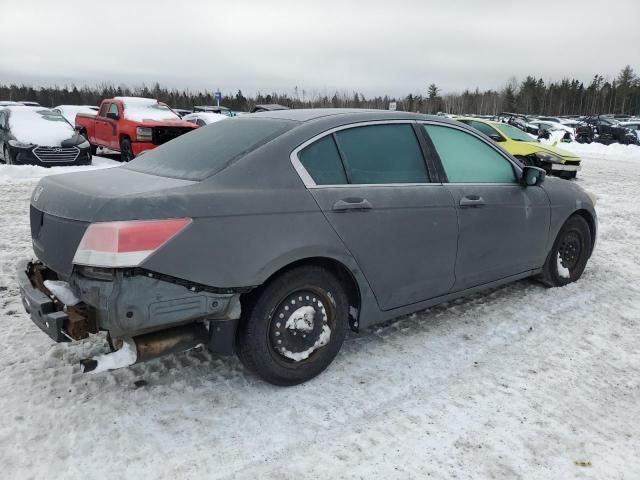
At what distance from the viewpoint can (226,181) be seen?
8.93 ft

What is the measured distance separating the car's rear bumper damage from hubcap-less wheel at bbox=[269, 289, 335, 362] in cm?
27

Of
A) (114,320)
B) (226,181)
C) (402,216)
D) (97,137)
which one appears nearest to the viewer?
(114,320)

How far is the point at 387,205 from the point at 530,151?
33.7 ft

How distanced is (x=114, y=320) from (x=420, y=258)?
201cm

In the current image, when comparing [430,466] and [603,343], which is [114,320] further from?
[603,343]

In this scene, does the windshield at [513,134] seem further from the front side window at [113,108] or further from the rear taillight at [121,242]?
the rear taillight at [121,242]

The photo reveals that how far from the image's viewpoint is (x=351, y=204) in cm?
306

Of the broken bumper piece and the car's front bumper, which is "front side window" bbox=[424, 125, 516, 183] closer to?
the broken bumper piece

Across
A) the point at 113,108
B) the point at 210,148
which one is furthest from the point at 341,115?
the point at 113,108

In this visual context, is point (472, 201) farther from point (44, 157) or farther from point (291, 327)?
point (44, 157)

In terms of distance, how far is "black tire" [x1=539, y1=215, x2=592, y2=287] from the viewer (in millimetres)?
4691

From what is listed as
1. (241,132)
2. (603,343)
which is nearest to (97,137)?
(241,132)

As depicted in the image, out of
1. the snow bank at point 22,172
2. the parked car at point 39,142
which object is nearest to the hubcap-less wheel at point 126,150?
the parked car at point 39,142

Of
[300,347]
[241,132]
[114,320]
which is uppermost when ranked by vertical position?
[241,132]
